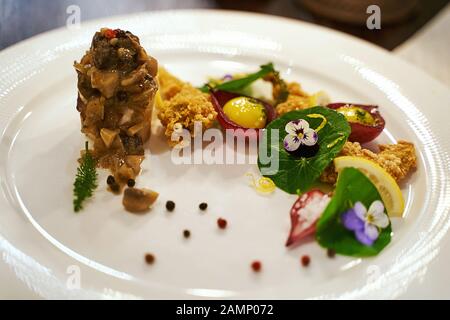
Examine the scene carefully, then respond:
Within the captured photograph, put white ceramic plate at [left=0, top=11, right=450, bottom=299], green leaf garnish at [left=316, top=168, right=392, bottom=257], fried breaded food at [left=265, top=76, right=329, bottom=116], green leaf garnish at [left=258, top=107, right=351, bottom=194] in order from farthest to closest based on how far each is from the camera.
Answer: fried breaded food at [left=265, top=76, right=329, bottom=116] → green leaf garnish at [left=258, top=107, right=351, bottom=194] → green leaf garnish at [left=316, top=168, right=392, bottom=257] → white ceramic plate at [left=0, top=11, right=450, bottom=299]

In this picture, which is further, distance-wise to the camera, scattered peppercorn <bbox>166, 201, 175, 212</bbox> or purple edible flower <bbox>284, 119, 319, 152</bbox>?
purple edible flower <bbox>284, 119, 319, 152</bbox>

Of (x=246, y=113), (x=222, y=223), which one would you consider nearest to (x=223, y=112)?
(x=246, y=113)

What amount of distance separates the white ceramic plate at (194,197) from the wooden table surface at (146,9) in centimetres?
82

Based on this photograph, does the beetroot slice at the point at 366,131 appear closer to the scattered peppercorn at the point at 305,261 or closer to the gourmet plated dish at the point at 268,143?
the gourmet plated dish at the point at 268,143

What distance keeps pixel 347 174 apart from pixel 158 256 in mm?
1018

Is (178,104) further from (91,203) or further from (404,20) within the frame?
(404,20)

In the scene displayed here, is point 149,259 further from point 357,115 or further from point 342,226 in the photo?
point 357,115

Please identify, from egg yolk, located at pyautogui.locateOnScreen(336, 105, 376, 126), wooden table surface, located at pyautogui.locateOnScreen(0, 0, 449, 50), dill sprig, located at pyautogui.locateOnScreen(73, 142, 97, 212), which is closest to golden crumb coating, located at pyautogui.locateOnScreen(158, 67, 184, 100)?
dill sprig, located at pyautogui.locateOnScreen(73, 142, 97, 212)

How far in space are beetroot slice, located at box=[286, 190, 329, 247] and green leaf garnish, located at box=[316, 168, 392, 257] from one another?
2.0 inches

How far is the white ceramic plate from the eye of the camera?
7.81ft

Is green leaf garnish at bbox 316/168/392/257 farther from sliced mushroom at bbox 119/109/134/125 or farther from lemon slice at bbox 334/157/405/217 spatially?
sliced mushroom at bbox 119/109/134/125

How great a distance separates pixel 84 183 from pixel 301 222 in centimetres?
116

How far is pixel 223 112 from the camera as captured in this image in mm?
3252
